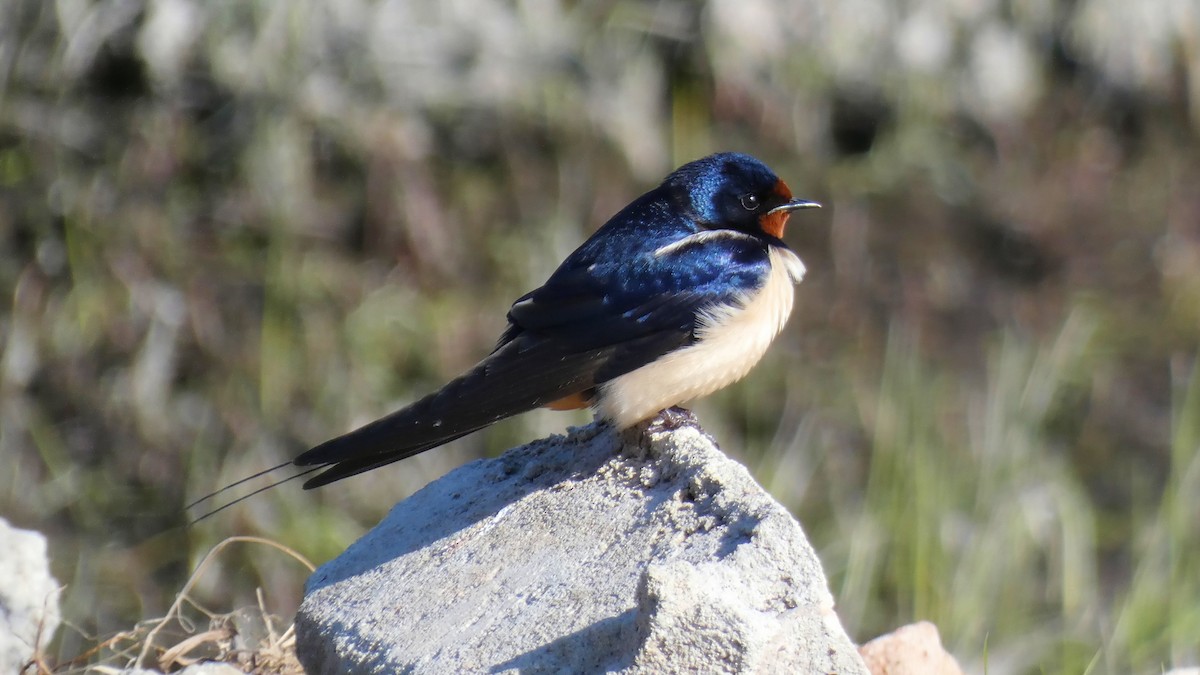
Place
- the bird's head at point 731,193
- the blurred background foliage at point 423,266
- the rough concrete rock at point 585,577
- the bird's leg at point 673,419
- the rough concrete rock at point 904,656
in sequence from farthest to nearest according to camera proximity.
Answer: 1. the blurred background foliage at point 423,266
2. the bird's head at point 731,193
3. the bird's leg at point 673,419
4. the rough concrete rock at point 904,656
5. the rough concrete rock at point 585,577

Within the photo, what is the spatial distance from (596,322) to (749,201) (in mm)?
466

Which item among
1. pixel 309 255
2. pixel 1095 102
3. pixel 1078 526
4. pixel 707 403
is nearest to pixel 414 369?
pixel 309 255

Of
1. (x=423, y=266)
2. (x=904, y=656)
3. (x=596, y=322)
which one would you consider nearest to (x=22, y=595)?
(x=596, y=322)

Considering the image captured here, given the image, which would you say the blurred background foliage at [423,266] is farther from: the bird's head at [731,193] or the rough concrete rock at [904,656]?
the rough concrete rock at [904,656]

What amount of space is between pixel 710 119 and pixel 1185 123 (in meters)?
1.98

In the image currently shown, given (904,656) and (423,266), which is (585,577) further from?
(423,266)

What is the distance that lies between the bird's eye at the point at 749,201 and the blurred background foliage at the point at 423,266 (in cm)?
121

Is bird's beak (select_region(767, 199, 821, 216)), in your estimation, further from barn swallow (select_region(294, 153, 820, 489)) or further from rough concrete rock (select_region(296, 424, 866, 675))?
rough concrete rock (select_region(296, 424, 866, 675))

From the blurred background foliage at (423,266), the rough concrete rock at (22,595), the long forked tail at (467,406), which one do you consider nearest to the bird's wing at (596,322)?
the long forked tail at (467,406)

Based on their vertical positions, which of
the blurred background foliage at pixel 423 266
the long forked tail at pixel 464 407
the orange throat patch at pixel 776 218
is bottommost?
the blurred background foliage at pixel 423 266

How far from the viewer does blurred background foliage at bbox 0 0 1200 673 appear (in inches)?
181

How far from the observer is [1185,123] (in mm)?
5980

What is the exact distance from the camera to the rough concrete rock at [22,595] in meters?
2.29

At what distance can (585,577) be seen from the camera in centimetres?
196
